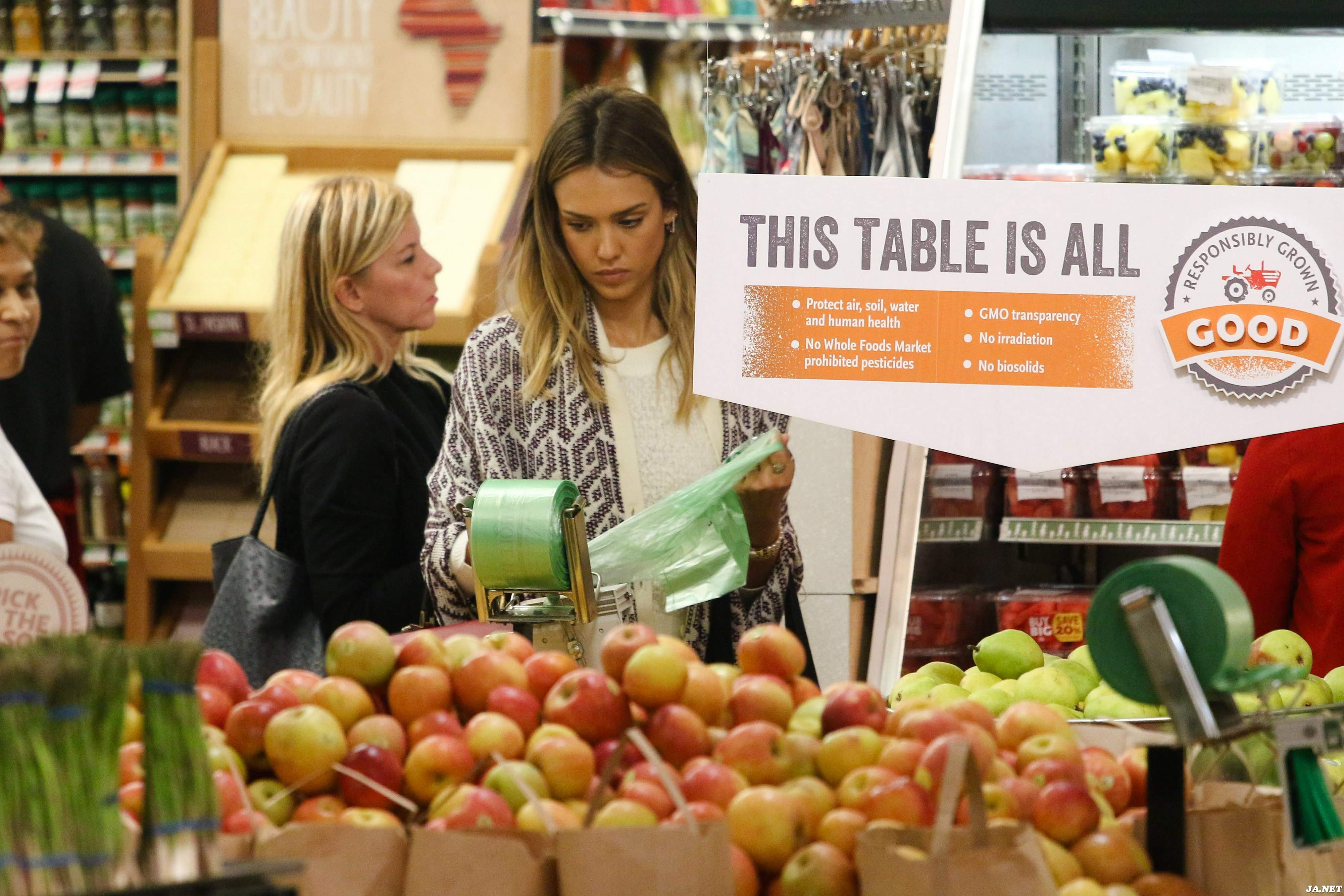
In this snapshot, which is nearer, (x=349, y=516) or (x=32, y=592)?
(x=32, y=592)

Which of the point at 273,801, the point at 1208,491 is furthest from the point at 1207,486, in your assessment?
the point at 273,801

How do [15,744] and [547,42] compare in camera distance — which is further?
[547,42]

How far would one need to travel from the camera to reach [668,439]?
2.34 m

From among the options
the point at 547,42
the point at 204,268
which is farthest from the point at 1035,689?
the point at 547,42

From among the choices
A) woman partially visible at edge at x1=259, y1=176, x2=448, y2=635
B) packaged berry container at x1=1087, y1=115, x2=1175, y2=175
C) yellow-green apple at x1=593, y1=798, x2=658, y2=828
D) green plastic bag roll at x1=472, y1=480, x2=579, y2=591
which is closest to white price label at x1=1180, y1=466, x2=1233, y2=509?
packaged berry container at x1=1087, y1=115, x2=1175, y2=175

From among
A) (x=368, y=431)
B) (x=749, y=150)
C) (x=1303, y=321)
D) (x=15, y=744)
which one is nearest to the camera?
(x=15, y=744)

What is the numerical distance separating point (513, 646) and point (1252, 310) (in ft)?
3.44

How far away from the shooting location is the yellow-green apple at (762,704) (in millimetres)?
1393

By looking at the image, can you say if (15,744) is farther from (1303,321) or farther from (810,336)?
(1303,321)

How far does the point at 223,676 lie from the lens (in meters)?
1.45

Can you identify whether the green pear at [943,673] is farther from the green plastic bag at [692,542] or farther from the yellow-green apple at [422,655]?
the yellow-green apple at [422,655]

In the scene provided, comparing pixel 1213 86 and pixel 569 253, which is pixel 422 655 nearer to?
pixel 569 253

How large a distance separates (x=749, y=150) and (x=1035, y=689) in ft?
6.50

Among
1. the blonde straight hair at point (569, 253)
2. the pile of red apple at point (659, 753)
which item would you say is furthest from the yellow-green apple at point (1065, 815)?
the blonde straight hair at point (569, 253)
